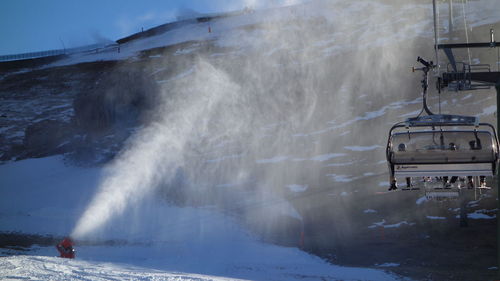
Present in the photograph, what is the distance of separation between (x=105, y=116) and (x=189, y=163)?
30.4 feet

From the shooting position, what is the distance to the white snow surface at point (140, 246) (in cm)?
1339

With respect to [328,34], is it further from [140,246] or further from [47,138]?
[140,246]

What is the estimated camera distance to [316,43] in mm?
48125

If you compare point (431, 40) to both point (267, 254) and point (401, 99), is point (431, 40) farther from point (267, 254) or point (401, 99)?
point (267, 254)

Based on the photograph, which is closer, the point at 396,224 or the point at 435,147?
the point at 435,147

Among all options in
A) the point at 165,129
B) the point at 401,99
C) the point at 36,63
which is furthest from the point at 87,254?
the point at 36,63

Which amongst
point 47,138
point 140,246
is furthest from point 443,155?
point 47,138

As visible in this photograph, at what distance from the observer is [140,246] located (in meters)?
20.7

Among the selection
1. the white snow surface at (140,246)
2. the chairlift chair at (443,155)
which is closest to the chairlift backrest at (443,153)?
the chairlift chair at (443,155)

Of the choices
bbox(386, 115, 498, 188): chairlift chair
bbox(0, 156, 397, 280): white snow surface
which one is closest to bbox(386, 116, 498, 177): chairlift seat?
bbox(386, 115, 498, 188): chairlift chair

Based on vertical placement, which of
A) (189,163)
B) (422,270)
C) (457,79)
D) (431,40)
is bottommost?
(422,270)

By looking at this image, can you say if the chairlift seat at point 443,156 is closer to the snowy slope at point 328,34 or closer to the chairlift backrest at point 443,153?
the chairlift backrest at point 443,153

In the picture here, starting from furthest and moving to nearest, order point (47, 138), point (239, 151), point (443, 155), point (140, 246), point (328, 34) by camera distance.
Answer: point (328, 34) → point (47, 138) → point (239, 151) → point (140, 246) → point (443, 155)

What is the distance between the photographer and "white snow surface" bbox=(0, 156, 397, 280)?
13.4m
